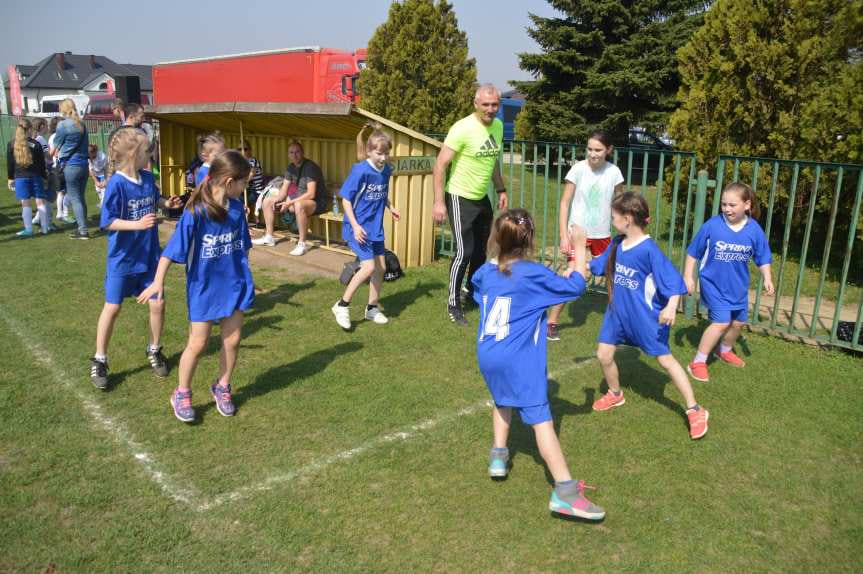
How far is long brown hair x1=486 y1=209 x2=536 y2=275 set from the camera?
3387 millimetres

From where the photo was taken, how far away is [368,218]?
21.3 ft

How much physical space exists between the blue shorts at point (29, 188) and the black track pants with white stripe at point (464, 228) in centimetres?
747

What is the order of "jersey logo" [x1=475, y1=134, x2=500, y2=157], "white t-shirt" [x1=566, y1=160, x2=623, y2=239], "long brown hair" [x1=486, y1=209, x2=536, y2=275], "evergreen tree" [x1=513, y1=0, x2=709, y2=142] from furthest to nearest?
"evergreen tree" [x1=513, y1=0, x2=709, y2=142] < "jersey logo" [x1=475, y1=134, x2=500, y2=157] < "white t-shirt" [x1=566, y1=160, x2=623, y2=239] < "long brown hair" [x1=486, y1=209, x2=536, y2=275]

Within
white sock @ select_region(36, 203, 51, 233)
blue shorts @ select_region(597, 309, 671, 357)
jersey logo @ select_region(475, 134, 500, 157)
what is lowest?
white sock @ select_region(36, 203, 51, 233)

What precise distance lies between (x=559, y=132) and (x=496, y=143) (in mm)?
13488

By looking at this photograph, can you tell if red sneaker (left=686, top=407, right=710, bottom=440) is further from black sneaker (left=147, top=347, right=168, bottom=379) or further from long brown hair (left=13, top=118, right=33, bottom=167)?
long brown hair (left=13, top=118, right=33, bottom=167)

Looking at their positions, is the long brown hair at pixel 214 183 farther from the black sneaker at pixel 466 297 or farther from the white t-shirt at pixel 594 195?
the black sneaker at pixel 466 297

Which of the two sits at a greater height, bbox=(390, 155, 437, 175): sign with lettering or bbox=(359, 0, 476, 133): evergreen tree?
bbox=(359, 0, 476, 133): evergreen tree

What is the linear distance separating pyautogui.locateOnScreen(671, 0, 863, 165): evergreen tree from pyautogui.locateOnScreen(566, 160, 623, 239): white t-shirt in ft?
12.6

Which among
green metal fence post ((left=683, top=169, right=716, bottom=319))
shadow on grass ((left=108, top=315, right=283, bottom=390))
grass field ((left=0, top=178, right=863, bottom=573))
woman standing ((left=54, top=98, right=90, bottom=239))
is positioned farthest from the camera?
woman standing ((left=54, top=98, right=90, bottom=239))

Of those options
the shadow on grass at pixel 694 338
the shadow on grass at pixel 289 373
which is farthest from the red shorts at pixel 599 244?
the shadow on grass at pixel 289 373

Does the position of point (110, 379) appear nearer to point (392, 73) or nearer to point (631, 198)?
point (631, 198)

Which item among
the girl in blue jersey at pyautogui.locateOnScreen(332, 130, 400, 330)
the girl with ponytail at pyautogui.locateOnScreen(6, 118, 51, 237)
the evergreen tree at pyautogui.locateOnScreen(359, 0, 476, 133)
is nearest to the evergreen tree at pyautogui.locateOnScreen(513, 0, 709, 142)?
the evergreen tree at pyautogui.locateOnScreen(359, 0, 476, 133)

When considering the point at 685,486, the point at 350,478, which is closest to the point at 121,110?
the point at 350,478
